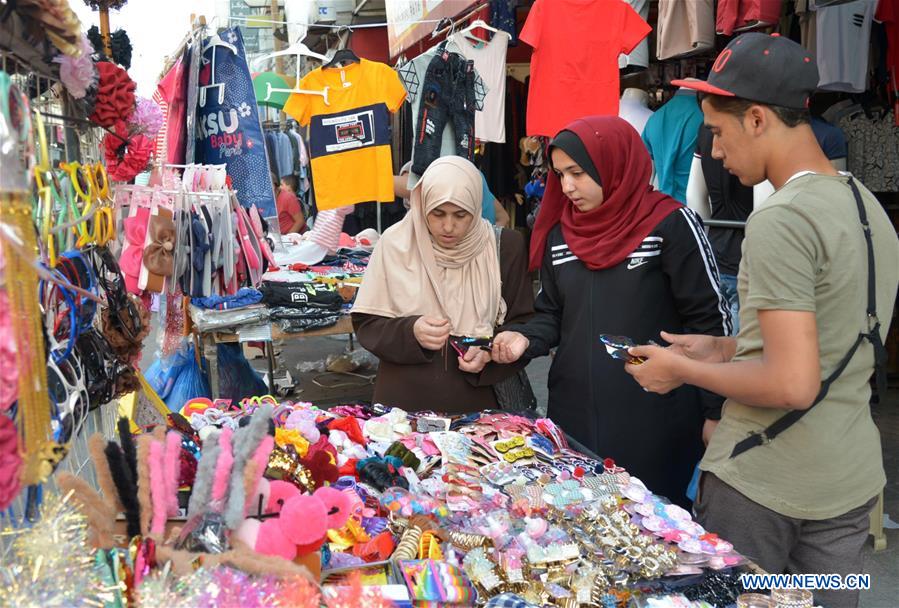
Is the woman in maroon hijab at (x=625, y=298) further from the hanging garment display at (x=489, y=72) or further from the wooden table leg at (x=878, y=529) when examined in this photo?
the hanging garment display at (x=489, y=72)

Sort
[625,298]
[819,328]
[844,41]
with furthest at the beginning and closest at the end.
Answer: [844,41]
[625,298]
[819,328]

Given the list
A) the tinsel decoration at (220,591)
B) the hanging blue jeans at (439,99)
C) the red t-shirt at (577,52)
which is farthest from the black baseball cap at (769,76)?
the hanging blue jeans at (439,99)

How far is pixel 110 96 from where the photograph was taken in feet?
5.56

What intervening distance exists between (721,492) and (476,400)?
3.50 feet

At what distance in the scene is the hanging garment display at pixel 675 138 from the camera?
4.86 m

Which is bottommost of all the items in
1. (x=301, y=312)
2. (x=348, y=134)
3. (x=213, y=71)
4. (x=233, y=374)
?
(x=233, y=374)

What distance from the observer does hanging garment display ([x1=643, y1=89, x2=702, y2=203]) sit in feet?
15.9

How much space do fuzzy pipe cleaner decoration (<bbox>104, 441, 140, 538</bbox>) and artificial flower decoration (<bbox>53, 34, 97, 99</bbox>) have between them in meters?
0.70

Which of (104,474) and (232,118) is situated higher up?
(232,118)

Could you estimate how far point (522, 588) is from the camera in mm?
1458

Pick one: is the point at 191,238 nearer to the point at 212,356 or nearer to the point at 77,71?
the point at 212,356

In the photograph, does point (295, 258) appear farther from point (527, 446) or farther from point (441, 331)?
point (527, 446)

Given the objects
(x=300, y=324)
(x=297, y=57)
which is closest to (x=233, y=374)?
(x=300, y=324)

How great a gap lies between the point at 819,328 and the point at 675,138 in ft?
11.5
